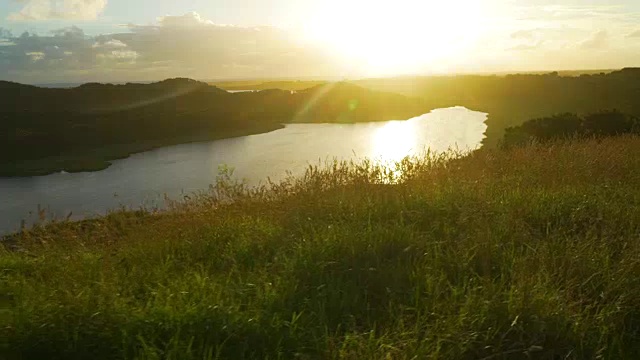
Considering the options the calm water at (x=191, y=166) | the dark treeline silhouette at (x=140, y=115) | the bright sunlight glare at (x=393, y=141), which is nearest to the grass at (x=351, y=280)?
the calm water at (x=191, y=166)

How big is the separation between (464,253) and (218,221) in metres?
2.49

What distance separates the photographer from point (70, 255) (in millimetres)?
4418

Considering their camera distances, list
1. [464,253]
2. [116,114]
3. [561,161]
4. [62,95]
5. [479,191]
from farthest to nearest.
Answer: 1. [62,95]
2. [116,114]
3. [561,161]
4. [479,191]
5. [464,253]

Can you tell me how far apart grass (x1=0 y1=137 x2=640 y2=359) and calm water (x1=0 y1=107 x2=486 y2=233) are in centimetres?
2175

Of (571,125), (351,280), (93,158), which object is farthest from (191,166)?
(351,280)

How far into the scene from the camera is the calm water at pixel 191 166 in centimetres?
3700

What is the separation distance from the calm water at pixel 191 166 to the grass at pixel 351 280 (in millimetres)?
21752

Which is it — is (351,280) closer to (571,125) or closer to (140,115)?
(571,125)

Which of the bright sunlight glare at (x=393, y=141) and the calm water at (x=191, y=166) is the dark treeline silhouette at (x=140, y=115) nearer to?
the calm water at (x=191, y=166)

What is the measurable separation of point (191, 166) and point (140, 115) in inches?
1682

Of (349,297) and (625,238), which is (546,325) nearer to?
(349,297)

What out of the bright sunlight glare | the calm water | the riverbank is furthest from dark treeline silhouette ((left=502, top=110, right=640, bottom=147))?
the riverbank

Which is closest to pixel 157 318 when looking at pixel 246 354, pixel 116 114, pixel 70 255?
pixel 246 354

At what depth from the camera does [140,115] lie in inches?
3462
